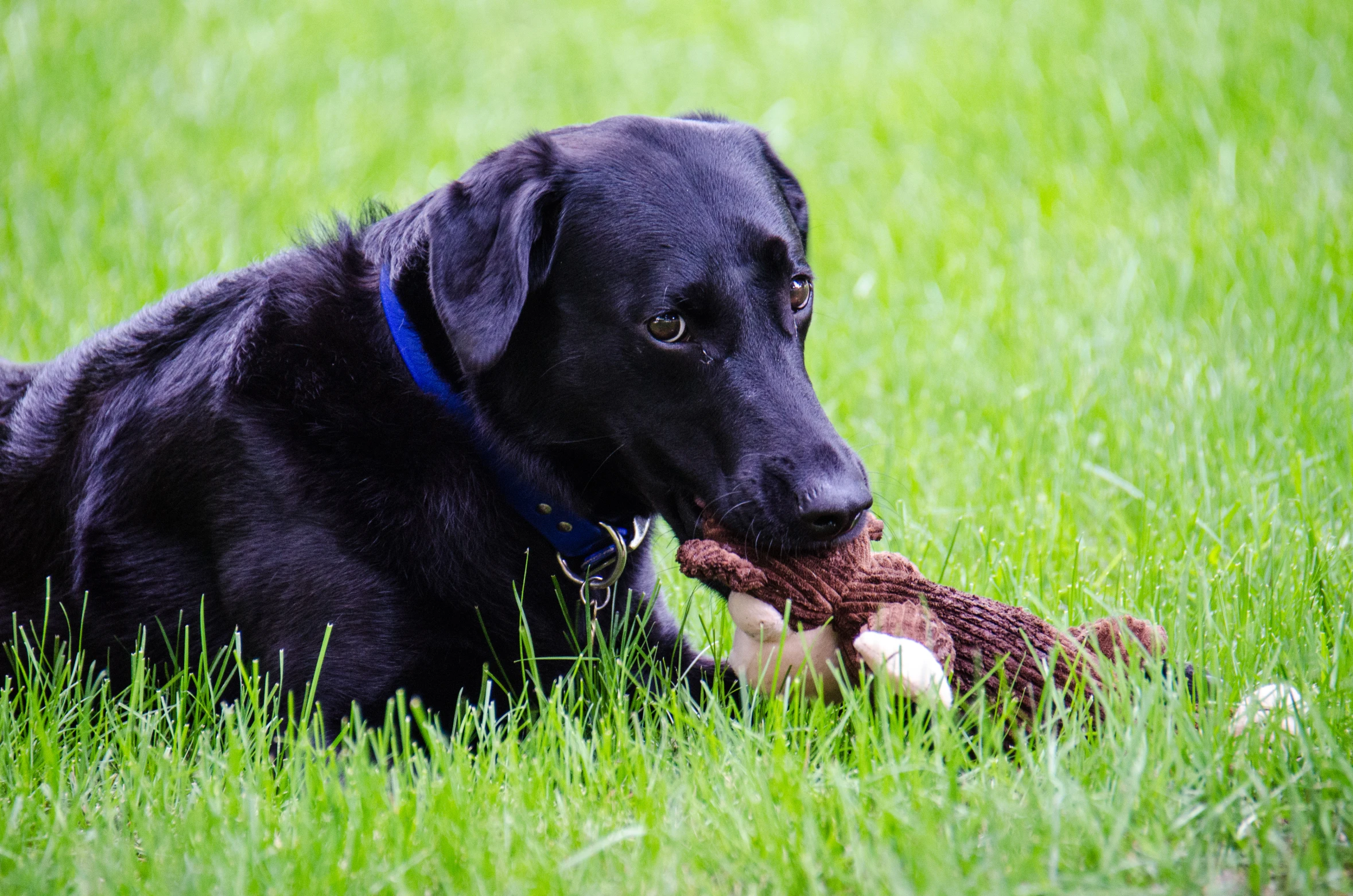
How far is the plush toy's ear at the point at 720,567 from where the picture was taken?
2.15 metres

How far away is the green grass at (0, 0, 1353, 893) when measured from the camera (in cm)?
182

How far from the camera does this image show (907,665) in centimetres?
202

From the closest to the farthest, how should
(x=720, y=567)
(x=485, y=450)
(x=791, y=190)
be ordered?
(x=720, y=567) < (x=485, y=450) < (x=791, y=190)

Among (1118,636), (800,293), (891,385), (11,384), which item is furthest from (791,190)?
(11,384)

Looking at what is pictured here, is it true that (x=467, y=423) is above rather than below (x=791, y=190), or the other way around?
below

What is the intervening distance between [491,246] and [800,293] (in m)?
0.65

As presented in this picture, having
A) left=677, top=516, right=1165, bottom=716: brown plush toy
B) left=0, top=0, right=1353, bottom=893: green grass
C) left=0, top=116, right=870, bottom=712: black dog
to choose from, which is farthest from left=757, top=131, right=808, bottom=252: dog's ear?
left=677, top=516, right=1165, bottom=716: brown plush toy

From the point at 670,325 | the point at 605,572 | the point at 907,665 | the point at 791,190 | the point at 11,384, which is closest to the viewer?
the point at 907,665

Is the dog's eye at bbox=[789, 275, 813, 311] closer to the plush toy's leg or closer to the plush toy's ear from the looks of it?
the plush toy's ear

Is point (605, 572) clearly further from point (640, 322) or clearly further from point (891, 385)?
point (891, 385)

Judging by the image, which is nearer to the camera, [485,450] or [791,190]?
[485,450]

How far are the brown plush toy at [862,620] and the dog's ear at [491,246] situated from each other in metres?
0.55

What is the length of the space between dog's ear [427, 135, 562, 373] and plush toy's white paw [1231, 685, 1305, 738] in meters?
1.43

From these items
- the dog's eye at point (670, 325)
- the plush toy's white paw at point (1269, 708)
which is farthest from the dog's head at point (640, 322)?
the plush toy's white paw at point (1269, 708)
